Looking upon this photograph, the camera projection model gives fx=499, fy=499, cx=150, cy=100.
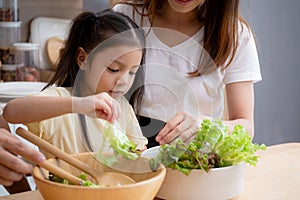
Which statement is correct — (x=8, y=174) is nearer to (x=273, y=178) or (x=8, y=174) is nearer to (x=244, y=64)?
(x=273, y=178)

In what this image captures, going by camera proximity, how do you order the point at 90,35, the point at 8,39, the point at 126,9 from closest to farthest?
the point at 90,35
the point at 126,9
the point at 8,39

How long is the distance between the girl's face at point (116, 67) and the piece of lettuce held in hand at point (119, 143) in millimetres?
187

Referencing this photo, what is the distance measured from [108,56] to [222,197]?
16.6 inches

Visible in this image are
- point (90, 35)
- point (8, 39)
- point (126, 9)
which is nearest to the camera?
point (90, 35)

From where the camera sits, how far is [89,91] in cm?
119

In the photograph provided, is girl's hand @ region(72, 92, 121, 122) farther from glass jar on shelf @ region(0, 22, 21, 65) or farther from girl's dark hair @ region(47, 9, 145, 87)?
glass jar on shelf @ region(0, 22, 21, 65)

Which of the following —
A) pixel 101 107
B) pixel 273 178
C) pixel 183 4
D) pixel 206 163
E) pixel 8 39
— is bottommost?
pixel 8 39

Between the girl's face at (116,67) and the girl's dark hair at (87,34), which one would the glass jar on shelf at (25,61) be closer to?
the girl's dark hair at (87,34)

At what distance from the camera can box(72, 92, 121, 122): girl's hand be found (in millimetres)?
976

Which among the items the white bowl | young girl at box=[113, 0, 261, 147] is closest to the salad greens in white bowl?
the white bowl

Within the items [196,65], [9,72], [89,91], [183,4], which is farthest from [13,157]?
[9,72]

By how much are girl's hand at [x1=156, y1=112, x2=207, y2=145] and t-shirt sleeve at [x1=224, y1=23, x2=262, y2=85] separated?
0.52 metres

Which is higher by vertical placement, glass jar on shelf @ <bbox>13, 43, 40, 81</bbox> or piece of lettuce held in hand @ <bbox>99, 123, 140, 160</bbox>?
piece of lettuce held in hand @ <bbox>99, 123, 140, 160</bbox>

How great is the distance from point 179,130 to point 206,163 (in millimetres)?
107
